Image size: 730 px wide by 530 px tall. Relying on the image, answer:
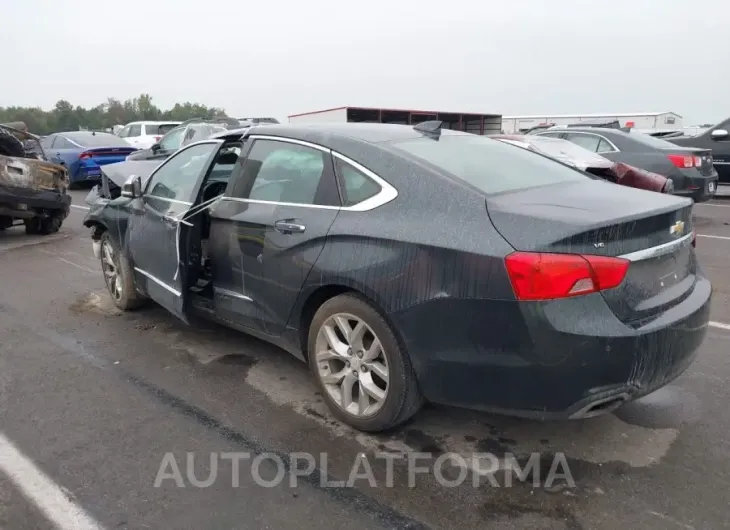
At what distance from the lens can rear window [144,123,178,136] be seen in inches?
759

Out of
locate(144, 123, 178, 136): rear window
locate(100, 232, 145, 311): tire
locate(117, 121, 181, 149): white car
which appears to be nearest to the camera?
locate(100, 232, 145, 311): tire

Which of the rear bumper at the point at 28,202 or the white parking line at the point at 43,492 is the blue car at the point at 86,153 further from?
the white parking line at the point at 43,492

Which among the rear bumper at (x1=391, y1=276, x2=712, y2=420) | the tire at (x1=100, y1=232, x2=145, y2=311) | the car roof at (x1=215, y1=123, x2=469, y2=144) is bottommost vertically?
the tire at (x1=100, y1=232, x2=145, y2=311)

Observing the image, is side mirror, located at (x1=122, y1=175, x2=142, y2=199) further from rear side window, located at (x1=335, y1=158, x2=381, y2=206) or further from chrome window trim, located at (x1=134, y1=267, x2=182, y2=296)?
rear side window, located at (x1=335, y1=158, x2=381, y2=206)

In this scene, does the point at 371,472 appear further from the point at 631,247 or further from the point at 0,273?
the point at 0,273

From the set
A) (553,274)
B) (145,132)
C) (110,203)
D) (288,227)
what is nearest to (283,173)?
(288,227)

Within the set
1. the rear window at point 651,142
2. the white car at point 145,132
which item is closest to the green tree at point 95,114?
the white car at point 145,132

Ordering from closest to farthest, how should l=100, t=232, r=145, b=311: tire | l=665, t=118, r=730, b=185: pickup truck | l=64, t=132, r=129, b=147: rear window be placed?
l=100, t=232, r=145, b=311: tire < l=665, t=118, r=730, b=185: pickup truck < l=64, t=132, r=129, b=147: rear window

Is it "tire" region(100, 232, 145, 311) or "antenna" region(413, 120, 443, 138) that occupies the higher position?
"antenna" region(413, 120, 443, 138)

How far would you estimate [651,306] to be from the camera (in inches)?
107

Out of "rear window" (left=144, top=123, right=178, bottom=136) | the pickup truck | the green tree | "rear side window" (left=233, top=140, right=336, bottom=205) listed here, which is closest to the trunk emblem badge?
"rear side window" (left=233, top=140, right=336, bottom=205)

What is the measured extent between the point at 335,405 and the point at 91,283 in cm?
425

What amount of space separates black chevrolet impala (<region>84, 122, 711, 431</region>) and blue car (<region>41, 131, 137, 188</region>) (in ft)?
40.6

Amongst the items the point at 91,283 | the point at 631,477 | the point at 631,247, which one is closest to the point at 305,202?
the point at 631,247
